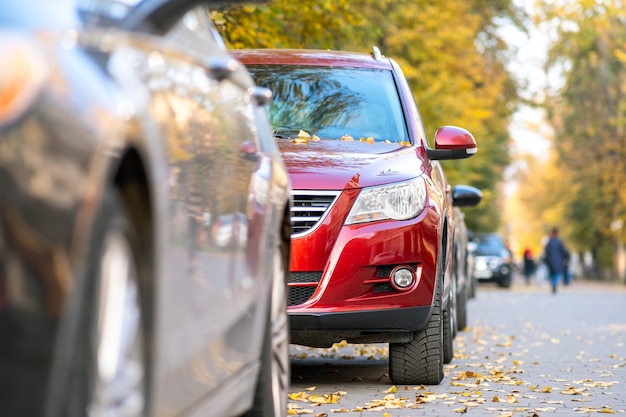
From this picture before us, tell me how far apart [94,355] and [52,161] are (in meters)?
0.40

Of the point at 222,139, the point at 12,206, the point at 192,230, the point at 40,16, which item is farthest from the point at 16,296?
the point at 222,139

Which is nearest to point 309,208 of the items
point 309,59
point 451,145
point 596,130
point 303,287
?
point 303,287

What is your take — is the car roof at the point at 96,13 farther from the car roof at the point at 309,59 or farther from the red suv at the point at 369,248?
the car roof at the point at 309,59

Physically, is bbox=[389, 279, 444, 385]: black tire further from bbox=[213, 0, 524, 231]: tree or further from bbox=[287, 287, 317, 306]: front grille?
bbox=[213, 0, 524, 231]: tree

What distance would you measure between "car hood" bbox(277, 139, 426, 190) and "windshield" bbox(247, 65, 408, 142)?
38cm

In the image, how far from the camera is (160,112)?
3115 millimetres

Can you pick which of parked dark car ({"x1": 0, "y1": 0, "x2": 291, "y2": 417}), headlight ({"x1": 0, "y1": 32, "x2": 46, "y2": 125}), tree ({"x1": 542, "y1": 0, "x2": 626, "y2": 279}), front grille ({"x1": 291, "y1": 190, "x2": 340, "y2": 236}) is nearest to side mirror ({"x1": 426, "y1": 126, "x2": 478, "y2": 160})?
front grille ({"x1": 291, "y1": 190, "x2": 340, "y2": 236})

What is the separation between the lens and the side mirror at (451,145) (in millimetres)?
8828

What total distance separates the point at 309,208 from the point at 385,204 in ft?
1.47

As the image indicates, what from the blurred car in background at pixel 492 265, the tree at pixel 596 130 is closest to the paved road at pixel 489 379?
the blurred car in background at pixel 492 265

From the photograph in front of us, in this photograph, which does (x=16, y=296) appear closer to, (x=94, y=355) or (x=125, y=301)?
(x=94, y=355)

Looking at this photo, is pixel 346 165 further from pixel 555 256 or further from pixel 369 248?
pixel 555 256

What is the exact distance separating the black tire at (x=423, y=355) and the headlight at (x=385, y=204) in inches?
23.9

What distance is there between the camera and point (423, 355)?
839 centimetres
